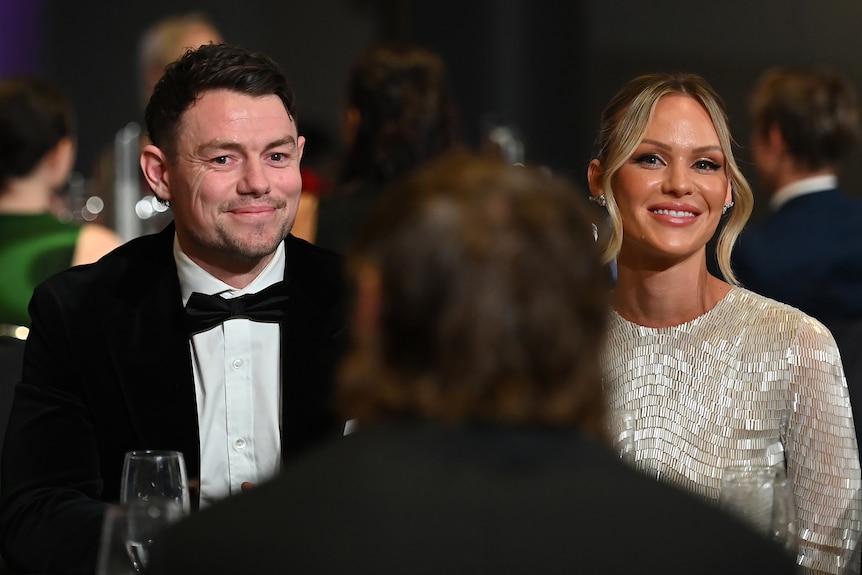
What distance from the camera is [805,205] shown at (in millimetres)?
3932

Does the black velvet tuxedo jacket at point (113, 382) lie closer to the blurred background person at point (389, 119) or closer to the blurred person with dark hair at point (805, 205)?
the blurred background person at point (389, 119)

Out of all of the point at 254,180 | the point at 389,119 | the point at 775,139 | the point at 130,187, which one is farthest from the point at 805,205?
the point at 130,187

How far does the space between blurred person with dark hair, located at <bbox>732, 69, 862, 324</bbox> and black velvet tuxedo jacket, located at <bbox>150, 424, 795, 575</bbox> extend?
266 centimetres

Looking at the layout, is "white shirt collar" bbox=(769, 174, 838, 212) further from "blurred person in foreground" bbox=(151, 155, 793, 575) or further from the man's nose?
"blurred person in foreground" bbox=(151, 155, 793, 575)

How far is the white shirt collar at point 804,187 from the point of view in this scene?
3.96m

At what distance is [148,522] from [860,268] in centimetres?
267

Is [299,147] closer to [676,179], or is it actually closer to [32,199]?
[676,179]

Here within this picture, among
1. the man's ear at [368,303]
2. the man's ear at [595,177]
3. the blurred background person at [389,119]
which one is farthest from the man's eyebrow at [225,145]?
the blurred background person at [389,119]

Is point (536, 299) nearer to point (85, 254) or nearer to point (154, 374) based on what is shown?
point (154, 374)

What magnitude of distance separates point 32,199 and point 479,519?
10.8 ft

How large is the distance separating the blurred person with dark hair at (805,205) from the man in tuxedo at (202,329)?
1.80 meters

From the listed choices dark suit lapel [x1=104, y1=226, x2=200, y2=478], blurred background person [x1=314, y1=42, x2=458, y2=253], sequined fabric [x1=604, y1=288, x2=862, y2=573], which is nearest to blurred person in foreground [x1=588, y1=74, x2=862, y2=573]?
sequined fabric [x1=604, y1=288, x2=862, y2=573]

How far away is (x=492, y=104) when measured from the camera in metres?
6.83

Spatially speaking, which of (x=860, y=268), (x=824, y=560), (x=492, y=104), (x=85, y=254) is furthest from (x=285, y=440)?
(x=492, y=104)
